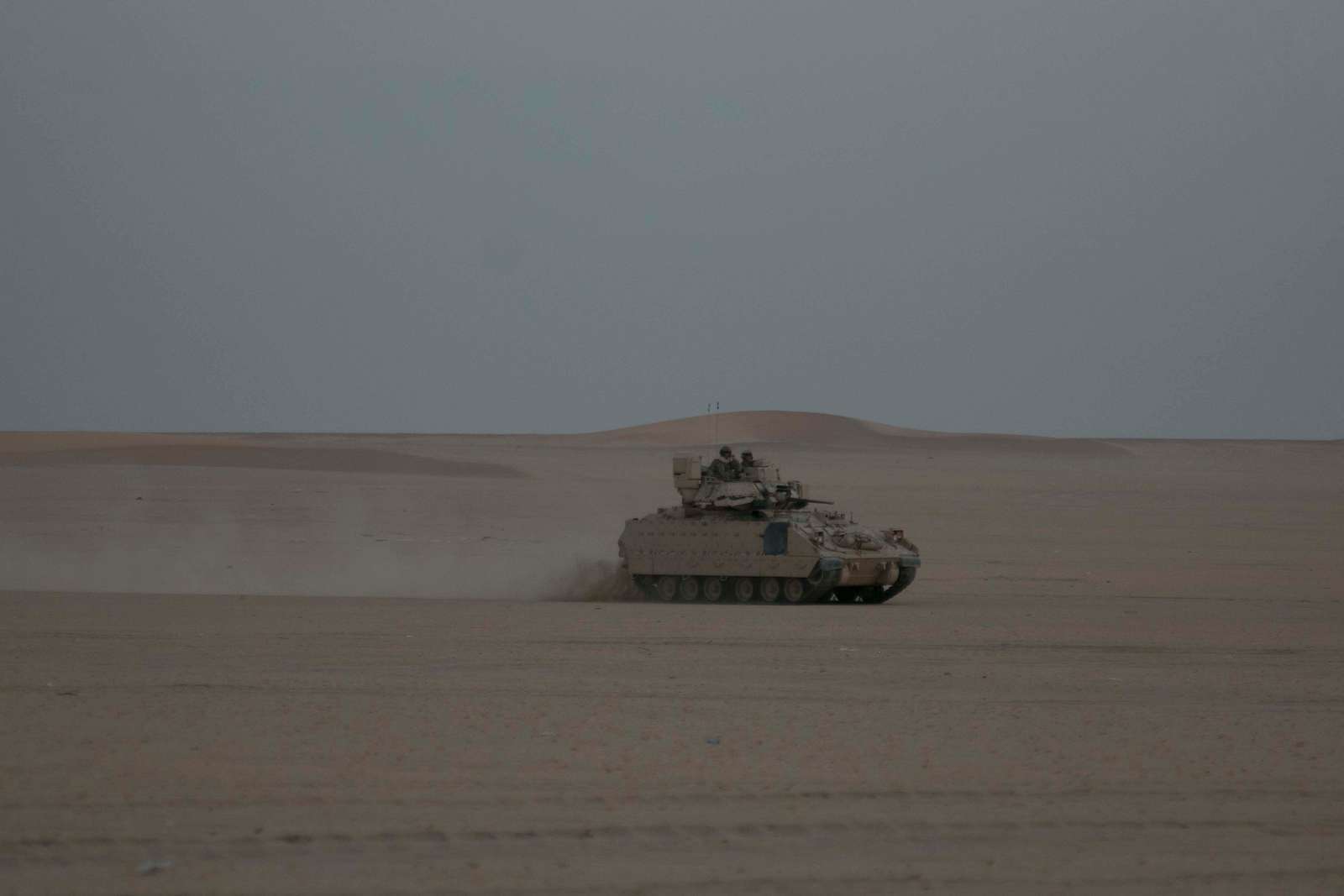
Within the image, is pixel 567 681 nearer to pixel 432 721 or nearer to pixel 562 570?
pixel 432 721

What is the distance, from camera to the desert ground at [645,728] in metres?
8.38

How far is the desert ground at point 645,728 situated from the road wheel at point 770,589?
2.78ft

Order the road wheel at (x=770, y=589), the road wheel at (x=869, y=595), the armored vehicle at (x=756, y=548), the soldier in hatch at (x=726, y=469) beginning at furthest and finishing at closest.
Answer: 1. the soldier in hatch at (x=726, y=469)
2. the road wheel at (x=869, y=595)
3. the road wheel at (x=770, y=589)
4. the armored vehicle at (x=756, y=548)

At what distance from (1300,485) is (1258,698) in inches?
1841

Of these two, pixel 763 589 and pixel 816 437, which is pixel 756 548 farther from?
pixel 816 437

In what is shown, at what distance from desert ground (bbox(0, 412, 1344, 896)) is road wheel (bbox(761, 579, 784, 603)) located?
33.3 inches

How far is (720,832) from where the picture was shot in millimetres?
8938

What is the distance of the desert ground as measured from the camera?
838cm

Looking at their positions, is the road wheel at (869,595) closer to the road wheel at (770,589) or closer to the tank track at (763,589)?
the tank track at (763,589)

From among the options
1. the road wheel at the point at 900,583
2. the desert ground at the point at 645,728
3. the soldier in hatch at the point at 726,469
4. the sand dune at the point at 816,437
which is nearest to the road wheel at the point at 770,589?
the desert ground at the point at 645,728

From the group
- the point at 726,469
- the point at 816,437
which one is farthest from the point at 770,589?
the point at 816,437

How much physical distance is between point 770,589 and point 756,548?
2.07ft

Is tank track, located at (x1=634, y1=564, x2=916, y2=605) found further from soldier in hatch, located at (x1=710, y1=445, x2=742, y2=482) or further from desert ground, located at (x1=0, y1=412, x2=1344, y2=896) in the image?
soldier in hatch, located at (x1=710, y1=445, x2=742, y2=482)

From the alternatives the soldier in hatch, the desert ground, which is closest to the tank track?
the desert ground
